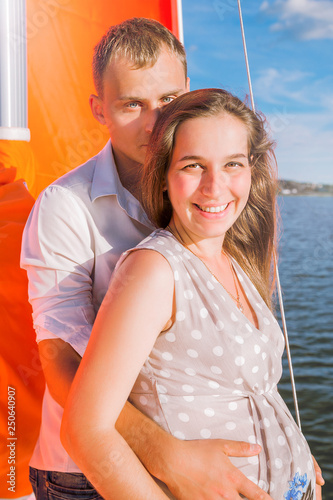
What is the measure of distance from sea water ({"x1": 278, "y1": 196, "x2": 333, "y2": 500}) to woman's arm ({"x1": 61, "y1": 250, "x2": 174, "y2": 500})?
0.73m

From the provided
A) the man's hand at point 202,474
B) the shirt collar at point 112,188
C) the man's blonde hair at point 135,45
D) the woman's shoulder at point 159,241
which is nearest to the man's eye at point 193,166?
the woman's shoulder at point 159,241

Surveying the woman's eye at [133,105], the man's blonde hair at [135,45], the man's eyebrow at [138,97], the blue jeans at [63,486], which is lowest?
the blue jeans at [63,486]

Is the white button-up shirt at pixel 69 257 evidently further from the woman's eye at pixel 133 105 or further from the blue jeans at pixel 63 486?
the woman's eye at pixel 133 105

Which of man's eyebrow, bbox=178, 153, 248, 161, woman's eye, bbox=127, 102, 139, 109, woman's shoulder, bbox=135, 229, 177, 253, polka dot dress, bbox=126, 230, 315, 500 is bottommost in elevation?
polka dot dress, bbox=126, 230, 315, 500

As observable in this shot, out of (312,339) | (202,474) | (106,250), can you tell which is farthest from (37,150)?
(312,339)

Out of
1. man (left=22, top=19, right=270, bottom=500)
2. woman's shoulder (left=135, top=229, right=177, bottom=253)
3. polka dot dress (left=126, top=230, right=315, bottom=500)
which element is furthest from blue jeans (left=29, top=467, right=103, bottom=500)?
woman's shoulder (left=135, top=229, right=177, bottom=253)

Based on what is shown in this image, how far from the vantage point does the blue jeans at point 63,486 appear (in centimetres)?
124

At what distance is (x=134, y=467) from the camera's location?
0.94 metres

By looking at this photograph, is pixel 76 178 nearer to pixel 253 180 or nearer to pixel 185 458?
pixel 253 180

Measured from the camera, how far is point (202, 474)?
98cm

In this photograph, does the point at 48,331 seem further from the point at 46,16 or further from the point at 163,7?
the point at 163,7

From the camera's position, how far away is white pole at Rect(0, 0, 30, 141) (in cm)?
150

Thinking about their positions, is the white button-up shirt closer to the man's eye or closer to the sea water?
the man's eye

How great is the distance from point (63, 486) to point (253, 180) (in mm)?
892
